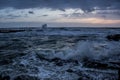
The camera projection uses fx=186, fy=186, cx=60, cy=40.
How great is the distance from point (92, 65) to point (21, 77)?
402cm

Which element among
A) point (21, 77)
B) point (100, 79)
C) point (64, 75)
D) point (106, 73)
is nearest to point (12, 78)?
point (21, 77)

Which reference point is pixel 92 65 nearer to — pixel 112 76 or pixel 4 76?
pixel 112 76

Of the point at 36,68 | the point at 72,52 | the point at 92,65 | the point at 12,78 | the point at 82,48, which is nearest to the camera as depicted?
the point at 12,78

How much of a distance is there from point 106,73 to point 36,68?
131 inches

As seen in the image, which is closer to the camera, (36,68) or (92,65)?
(36,68)

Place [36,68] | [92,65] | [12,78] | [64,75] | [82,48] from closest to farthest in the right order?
[12,78], [64,75], [36,68], [92,65], [82,48]

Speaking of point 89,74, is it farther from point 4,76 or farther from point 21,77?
point 4,76

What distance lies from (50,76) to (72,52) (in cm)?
535

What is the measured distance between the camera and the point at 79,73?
26.7 feet

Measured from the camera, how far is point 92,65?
980 centimetres

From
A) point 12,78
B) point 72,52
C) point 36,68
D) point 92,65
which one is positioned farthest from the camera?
point 72,52

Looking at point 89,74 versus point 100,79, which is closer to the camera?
point 100,79

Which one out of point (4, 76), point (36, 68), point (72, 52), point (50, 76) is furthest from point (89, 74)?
point (72, 52)

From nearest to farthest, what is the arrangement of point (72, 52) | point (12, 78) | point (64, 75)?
point (12, 78) < point (64, 75) < point (72, 52)
